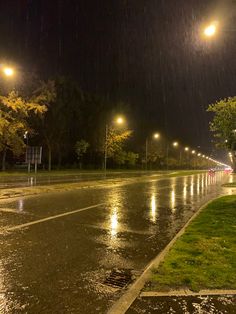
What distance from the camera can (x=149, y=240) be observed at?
29.8 ft

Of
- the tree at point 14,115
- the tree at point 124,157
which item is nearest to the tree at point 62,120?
the tree at point 124,157

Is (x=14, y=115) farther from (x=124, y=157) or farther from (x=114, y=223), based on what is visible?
(x=124, y=157)

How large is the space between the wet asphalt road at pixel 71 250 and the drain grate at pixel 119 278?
4.4 inches

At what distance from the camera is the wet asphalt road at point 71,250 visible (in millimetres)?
5109

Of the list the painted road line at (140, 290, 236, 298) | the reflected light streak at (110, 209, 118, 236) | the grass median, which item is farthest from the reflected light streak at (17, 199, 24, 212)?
the painted road line at (140, 290, 236, 298)

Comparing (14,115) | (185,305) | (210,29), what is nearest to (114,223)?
(210,29)

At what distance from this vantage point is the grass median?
555 cm

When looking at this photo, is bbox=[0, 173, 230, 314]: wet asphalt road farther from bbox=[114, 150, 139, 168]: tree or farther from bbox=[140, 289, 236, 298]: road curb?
bbox=[114, 150, 139, 168]: tree

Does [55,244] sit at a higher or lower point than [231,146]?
lower

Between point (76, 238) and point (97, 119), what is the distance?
60.9 m

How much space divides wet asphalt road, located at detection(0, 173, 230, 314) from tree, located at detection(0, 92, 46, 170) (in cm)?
2238

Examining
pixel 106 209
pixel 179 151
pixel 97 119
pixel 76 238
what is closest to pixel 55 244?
pixel 76 238

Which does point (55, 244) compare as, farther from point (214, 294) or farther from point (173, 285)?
point (214, 294)

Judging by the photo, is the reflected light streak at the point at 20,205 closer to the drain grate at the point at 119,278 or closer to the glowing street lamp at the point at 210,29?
the drain grate at the point at 119,278
